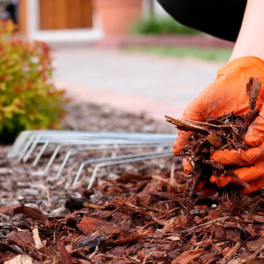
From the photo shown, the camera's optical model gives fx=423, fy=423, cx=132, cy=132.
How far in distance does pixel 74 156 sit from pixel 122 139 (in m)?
0.40

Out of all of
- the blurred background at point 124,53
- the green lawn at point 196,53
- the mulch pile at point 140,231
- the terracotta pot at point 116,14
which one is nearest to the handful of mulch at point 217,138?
the mulch pile at point 140,231

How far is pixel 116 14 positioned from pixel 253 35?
11432 mm

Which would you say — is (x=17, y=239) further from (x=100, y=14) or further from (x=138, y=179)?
(x=100, y=14)

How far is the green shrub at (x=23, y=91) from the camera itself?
297 cm

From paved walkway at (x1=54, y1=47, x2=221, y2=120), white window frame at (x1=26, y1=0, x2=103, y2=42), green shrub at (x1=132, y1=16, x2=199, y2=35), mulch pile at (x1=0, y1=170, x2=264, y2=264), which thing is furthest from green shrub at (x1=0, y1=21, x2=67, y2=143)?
white window frame at (x1=26, y1=0, x2=103, y2=42)

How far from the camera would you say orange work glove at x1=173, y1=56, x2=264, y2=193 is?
1.45 meters

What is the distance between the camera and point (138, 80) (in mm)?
6074

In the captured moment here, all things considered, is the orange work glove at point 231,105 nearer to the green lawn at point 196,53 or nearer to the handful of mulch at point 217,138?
the handful of mulch at point 217,138

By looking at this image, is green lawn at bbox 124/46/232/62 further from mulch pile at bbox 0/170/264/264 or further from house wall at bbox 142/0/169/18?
mulch pile at bbox 0/170/264/264

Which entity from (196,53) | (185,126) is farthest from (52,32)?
(185,126)

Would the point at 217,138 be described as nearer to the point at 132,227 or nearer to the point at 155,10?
the point at 132,227

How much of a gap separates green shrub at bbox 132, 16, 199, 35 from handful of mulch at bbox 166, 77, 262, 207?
36.8 feet

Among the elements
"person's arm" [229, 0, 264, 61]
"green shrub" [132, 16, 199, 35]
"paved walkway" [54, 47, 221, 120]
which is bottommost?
"paved walkway" [54, 47, 221, 120]

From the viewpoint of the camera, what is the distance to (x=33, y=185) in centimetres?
218
